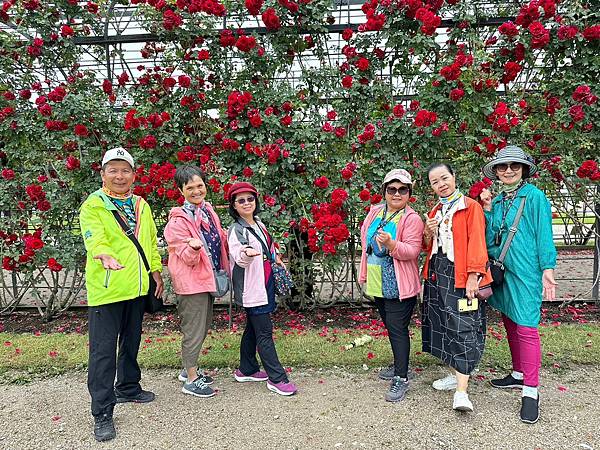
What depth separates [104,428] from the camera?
2.55 meters

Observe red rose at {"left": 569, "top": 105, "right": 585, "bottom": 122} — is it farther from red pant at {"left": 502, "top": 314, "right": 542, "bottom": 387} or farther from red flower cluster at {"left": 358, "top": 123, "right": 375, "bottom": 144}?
red pant at {"left": 502, "top": 314, "right": 542, "bottom": 387}

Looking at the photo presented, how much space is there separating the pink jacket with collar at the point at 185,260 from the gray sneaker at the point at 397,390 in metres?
1.39

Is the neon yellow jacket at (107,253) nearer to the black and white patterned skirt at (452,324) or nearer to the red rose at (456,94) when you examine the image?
the black and white patterned skirt at (452,324)

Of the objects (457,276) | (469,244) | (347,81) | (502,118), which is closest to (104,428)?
(457,276)

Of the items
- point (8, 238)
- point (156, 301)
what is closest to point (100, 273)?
point (156, 301)

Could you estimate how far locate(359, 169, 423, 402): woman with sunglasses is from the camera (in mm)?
2811

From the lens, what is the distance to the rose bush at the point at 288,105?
13.6ft

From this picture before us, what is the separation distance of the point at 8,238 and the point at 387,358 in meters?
4.02

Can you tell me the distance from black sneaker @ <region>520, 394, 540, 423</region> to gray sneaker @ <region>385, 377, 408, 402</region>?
0.72m

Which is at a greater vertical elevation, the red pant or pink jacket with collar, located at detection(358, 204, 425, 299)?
pink jacket with collar, located at detection(358, 204, 425, 299)

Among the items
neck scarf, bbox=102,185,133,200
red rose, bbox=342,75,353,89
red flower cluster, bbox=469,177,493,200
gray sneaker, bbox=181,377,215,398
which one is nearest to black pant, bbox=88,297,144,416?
gray sneaker, bbox=181,377,215,398

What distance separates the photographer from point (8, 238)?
14.8 ft

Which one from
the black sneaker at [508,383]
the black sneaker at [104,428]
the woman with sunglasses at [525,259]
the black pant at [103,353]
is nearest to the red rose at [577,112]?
the woman with sunglasses at [525,259]

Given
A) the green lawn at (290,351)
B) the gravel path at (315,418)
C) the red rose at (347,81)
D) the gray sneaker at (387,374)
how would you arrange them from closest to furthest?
the gravel path at (315,418), the gray sneaker at (387,374), the green lawn at (290,351), the red rose at (347,81)
